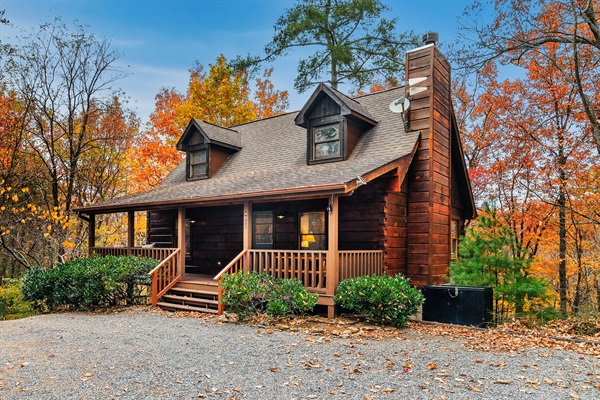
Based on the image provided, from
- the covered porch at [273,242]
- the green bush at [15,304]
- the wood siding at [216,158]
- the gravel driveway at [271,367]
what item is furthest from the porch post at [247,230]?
the green bush at [15,304]

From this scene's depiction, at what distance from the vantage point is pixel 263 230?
13.0m

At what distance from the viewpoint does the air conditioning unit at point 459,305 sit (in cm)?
827

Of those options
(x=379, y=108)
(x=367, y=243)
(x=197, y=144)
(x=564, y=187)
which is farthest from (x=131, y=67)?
(x=564, y=187)

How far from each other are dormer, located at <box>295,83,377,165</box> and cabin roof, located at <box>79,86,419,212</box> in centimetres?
17

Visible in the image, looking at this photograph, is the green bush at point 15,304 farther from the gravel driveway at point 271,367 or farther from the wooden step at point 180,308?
the gravel driveway at point 271,367

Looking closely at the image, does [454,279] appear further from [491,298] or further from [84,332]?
[84,332]

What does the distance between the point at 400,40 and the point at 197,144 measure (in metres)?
11.8

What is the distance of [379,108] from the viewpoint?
1295 cm

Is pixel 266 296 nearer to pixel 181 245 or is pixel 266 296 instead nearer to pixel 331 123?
pixel 181 245

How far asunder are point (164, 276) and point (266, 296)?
3726 mm

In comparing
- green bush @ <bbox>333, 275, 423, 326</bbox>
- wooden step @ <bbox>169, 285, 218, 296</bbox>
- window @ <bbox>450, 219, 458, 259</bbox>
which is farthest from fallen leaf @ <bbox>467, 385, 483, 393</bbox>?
window @ <bbox>450, 219, 458, 259</bbox>

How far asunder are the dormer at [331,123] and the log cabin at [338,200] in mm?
29

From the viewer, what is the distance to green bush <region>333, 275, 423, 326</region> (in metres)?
8.12

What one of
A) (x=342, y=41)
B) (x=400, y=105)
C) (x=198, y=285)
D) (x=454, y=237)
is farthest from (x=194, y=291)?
(x=342, y=41)
